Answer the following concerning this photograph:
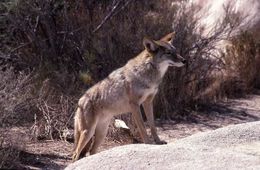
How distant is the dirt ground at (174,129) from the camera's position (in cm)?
1052

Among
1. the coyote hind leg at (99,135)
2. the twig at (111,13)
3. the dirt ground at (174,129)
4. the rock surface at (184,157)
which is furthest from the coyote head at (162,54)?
the twig at (111,13)

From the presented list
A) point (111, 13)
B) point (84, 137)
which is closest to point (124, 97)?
point (84, 137)

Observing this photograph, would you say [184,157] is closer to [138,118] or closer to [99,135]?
[138,118]

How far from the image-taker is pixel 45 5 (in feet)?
47.3

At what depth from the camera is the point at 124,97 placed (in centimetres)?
1067

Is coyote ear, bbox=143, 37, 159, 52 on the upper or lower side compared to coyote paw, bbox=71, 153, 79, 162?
upper

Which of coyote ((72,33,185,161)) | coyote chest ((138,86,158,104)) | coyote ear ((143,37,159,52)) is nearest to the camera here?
coyote ((72,33,185,161))

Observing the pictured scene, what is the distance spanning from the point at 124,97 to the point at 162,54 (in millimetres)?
897

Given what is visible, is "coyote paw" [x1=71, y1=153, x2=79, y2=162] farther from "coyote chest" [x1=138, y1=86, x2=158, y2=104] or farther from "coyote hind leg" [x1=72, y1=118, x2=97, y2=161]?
"coyote chest" [x1=138, y1=86, x2=158, y2=104]

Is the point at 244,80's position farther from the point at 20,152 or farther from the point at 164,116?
the point at 20,152

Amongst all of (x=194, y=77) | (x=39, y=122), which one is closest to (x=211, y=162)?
(x=39, y=122)

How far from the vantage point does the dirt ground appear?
10523 mm

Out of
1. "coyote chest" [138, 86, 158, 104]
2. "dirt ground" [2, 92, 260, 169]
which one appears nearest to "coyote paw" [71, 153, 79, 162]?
"dirt ground" [2, 92, 260, 169]

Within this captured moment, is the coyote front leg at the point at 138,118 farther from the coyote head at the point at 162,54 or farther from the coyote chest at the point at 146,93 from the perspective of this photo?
the coyote head at the point at 162,54
